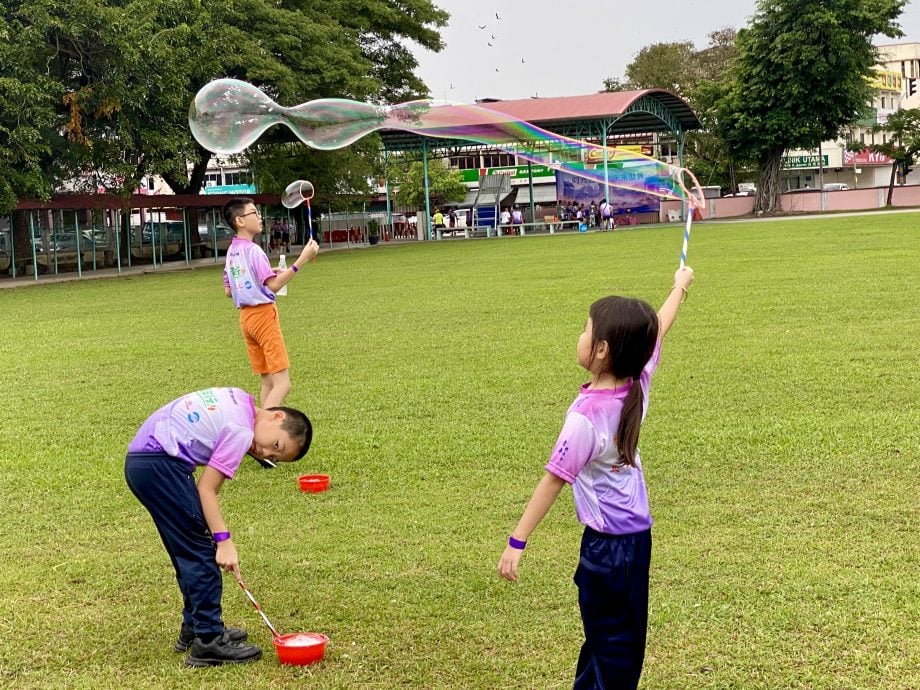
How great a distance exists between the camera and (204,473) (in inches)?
157

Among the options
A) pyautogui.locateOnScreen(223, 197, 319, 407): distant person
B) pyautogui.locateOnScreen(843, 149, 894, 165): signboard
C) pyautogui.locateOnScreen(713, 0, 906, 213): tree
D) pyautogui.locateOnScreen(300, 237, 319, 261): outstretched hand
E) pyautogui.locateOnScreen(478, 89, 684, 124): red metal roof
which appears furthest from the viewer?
pyautogui.locateOnScreen(843, 149, 894, 165): signboard

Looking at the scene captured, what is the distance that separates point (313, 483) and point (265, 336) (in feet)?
5.19

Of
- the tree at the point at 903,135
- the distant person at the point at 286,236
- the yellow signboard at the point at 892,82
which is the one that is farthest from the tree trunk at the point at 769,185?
the yellow signboard at the point at 892,82

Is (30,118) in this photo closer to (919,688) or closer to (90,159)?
(90,159)

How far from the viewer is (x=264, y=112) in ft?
32.6

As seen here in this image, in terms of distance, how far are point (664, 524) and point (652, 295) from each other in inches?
475

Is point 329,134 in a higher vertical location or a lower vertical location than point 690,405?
higher

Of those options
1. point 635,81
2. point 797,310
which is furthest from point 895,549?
point 635,81

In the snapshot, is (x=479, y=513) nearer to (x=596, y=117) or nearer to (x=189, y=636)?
(x=189, y=636)

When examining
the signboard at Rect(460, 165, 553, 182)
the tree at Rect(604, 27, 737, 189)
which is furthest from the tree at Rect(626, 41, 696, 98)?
the signboard at Rect(460, 165, 553, 182)

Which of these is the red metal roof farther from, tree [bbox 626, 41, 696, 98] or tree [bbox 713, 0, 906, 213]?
tree [bbox 626, 41, 696, 98]

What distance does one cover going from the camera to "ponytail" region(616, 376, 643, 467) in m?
3.24

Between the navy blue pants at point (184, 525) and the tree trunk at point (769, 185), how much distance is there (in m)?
55.8

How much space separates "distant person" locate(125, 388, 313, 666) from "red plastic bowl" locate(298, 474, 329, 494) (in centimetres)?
→ 236
